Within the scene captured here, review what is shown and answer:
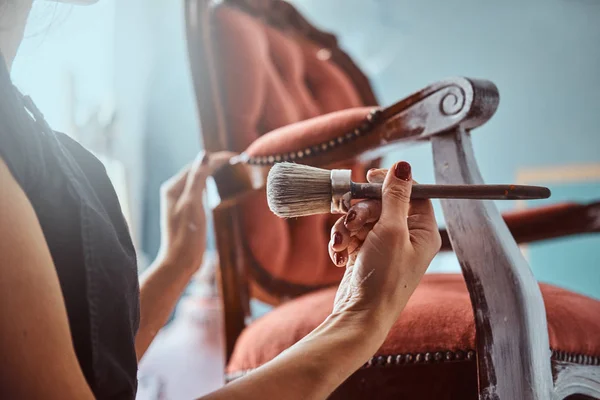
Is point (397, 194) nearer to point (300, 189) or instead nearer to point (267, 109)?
point (300, 189)

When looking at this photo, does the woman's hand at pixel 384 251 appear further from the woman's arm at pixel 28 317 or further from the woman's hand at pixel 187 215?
the woman's hand at pixel 187 215

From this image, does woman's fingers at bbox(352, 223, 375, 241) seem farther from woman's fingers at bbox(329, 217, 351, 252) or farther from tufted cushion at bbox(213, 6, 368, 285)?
tufted cushion at bbox(213, 6, 368, 285)

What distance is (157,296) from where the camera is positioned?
0.63 meters

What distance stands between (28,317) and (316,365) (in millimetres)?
176

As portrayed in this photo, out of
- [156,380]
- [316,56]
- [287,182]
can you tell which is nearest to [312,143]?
[287,182]

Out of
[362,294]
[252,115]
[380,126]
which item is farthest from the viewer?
[252,115]

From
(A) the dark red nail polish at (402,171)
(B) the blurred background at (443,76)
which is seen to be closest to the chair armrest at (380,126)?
(A) the dark red nail polish at (402,171)

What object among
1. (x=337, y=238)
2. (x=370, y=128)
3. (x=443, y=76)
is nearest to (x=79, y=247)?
(x=337, y=238)

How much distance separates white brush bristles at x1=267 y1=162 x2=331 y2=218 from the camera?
0.42 meters

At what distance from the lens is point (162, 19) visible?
2006mm

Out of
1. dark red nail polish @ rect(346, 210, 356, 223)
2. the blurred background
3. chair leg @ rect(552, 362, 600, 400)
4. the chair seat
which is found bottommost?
chair leg @ rect(552, 362, 600, 400)

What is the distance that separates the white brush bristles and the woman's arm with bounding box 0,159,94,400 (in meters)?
0.18

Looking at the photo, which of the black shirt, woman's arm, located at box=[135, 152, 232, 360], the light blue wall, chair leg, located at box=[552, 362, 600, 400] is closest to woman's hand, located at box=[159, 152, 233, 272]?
woman's arm, located at box=[135, 152, 232, 360]

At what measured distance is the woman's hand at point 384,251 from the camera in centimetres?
38
